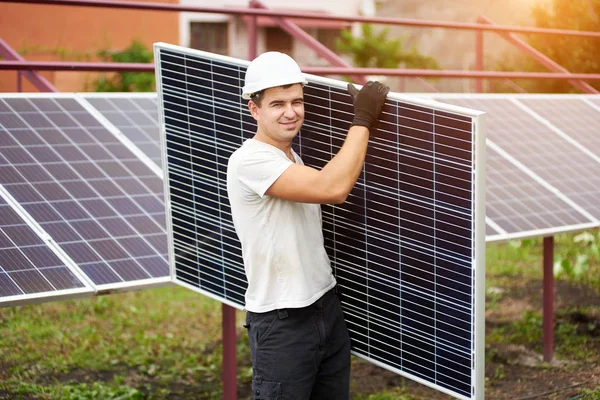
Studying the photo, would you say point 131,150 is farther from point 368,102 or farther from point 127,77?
point 127,77

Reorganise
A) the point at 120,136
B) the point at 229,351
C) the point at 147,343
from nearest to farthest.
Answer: the point at 229,351
the point at 120,136
the point at 147,343

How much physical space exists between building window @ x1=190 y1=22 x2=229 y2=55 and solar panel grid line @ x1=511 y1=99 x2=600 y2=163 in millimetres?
29055

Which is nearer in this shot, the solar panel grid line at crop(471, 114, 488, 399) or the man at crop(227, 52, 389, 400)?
the solar panel grid line at crop(471, 114, 488, 399)

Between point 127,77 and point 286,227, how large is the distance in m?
20.9

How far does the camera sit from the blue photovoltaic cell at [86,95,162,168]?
5270mm

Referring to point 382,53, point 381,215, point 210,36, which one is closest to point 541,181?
point 381,215

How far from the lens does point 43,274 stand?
409 centimetres

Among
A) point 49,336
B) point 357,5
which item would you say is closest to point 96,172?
point 49,336

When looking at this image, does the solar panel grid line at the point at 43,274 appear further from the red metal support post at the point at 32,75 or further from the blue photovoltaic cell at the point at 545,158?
the blue photovoltaic cell at the point at 545,158

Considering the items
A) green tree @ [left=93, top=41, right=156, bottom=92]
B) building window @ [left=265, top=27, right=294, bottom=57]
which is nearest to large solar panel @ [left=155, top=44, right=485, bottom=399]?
green tree @ [left=93, top=41, right=156, bottom=92]

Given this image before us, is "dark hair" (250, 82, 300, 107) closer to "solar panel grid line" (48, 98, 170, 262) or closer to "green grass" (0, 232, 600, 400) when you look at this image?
"solar panel grid line" (48, 98, 170, 262)

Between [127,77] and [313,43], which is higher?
[313,43]

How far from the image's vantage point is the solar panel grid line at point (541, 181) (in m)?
5.63

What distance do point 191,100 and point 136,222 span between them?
0.85 m
